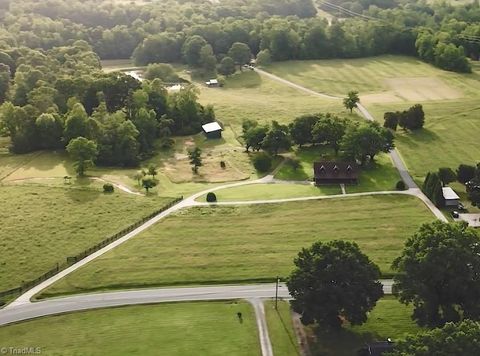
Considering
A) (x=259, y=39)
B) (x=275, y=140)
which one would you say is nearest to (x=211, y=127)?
(x=275, y=140)

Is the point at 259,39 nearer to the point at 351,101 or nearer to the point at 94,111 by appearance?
the point at 351,101

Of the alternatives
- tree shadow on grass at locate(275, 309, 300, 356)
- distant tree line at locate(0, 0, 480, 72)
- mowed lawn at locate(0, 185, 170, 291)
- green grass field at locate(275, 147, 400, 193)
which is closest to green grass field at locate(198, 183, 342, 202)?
green grass field at locate(275, 147, 400, 193)

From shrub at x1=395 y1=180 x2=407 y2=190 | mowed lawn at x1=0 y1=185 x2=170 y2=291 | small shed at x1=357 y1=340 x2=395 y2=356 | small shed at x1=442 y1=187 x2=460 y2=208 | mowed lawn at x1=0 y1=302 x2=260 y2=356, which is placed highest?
small shed at x1=357 y1=340 x2=395 y2=356

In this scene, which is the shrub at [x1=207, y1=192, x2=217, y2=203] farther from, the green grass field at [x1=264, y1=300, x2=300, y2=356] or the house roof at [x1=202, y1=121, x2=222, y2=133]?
the house roof at [x1=202, y1=121, x2=222, y2=133]

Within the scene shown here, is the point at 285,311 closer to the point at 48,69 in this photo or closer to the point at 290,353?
the point at 290,353

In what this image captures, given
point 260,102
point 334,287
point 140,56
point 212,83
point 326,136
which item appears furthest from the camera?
point 140,56

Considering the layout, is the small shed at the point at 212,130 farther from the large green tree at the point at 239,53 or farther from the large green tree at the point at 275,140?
the large green tree at the point at 239,53

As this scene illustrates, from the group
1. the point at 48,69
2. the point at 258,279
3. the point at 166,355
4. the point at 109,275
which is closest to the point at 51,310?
the point at 109,275
